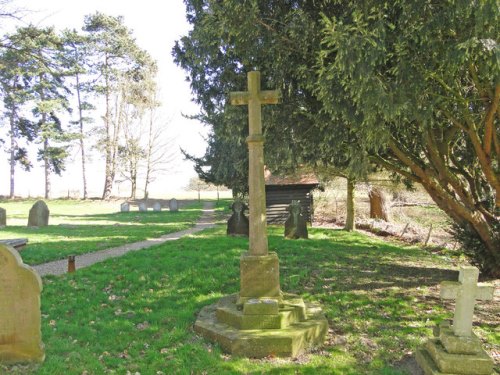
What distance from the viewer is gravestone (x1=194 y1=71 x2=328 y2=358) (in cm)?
529

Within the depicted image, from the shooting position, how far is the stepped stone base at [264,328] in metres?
5.26

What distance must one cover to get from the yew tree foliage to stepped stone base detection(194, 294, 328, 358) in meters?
3.10

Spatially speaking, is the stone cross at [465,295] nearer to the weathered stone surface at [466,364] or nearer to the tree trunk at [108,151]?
the weathered stone surface at [466,364]

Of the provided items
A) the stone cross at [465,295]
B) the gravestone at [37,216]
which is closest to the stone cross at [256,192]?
the stone cross at [465,295]

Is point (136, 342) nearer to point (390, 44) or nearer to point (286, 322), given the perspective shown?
point (286, 322)

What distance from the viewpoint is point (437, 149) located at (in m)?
8.84

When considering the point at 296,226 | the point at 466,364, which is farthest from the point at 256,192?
the point at 296,226

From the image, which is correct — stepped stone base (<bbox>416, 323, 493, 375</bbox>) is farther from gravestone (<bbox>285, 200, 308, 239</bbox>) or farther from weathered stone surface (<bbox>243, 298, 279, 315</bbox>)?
gravestone (<bbox>285, 200, 308, 239</bbox>)

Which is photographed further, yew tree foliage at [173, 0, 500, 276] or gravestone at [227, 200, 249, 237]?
gravestone at [227, 200, 249, 237]

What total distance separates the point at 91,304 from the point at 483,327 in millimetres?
6685

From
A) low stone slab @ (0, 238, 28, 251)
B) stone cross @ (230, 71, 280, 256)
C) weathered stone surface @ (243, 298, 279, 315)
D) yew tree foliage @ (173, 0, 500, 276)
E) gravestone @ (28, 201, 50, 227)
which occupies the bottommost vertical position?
weathered stone surface @ (243, 298, 279, 315)

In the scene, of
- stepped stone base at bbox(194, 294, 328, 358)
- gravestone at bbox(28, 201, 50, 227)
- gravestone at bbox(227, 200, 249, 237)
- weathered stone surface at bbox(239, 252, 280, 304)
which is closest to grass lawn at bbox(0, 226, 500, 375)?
stepped stone base at bbox(194, 294, 328, 358)

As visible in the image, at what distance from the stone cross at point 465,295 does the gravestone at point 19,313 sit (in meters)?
4.89

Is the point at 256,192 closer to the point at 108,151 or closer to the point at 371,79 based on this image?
the point at 371,79
